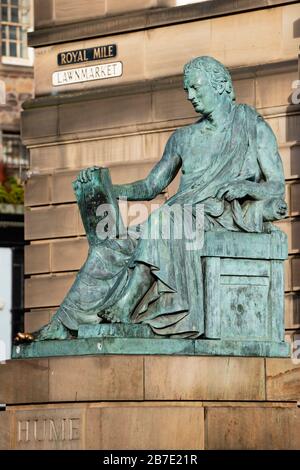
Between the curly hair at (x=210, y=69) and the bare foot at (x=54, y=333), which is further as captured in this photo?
the curly hair at (x=210, y=69)

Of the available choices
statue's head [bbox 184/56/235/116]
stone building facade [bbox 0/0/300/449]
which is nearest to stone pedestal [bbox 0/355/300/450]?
statue's head [bbox 184/56/235/116]

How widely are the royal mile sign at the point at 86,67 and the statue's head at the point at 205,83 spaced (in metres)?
9.82

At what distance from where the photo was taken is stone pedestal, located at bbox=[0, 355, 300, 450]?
20500mm

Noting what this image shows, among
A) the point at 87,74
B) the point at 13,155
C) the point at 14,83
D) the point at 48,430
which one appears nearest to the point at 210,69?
the point at 48,430

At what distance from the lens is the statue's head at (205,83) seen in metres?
22.2

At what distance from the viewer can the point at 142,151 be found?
103 feet

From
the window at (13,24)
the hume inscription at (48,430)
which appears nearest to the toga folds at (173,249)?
the hume inscription at (48,430)

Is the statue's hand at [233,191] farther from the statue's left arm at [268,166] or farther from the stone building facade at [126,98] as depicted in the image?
the stone building facade at [126,98]

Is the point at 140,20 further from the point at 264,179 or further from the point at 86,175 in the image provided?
the point at 264,179

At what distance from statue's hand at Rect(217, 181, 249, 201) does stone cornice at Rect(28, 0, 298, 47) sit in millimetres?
8466

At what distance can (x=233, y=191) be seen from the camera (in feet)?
71.0

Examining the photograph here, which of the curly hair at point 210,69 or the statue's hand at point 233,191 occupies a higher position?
the curly hair at point 210,69

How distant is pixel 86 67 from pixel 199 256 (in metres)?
11.6

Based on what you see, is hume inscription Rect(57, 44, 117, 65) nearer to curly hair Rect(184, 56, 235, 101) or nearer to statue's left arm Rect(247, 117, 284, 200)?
curly hair Rect(184, 56, 235, 101)
